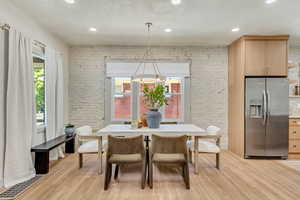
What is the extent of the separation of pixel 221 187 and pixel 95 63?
4018 mm

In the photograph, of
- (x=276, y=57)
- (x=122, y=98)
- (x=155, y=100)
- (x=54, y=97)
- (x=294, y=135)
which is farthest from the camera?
(x=122, y=98)

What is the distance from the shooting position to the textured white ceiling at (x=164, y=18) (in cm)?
298

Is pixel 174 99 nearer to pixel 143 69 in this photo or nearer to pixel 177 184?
pixel 143 69

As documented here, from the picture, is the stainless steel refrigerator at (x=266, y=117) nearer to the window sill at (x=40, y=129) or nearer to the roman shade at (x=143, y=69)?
the roman shade at (x=143, y=69)

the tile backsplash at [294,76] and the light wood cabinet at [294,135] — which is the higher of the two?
the tile backsplash at [294,76]

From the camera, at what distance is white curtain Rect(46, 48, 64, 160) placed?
13.0 ft

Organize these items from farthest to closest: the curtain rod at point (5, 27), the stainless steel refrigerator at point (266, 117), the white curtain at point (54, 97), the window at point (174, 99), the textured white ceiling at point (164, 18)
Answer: the window at point (174, 99) → the stainless steel refrigerator at point (266, 117) → the white curtain at point (54, 97) → the textured white ceiling at point (164, 18) → the curtain rod at point (5, 27)

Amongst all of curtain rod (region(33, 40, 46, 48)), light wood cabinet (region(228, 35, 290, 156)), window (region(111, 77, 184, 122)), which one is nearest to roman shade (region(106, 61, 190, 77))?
window (region(111, 77, 184, 122))

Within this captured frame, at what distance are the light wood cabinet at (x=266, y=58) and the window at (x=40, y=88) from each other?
4322 mm

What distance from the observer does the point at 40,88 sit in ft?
12.9

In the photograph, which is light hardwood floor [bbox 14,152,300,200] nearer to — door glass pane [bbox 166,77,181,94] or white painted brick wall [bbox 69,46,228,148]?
white painted brick wall [bbox 69,46,228,148]

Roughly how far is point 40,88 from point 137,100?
2234 mm

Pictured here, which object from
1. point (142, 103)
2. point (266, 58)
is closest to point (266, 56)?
point (266, 58)

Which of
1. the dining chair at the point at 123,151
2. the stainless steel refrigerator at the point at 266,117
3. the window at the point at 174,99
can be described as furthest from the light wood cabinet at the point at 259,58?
the dining chair at the point at 123,151
